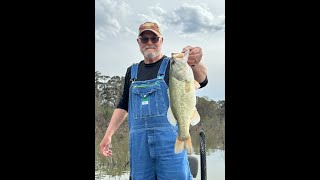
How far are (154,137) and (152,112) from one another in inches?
6.2

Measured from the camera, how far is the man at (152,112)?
2875 millimetres

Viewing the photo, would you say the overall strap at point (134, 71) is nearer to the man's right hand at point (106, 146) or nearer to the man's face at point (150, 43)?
the man's face at point (150, 43)

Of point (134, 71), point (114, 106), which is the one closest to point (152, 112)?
point (134, 71)

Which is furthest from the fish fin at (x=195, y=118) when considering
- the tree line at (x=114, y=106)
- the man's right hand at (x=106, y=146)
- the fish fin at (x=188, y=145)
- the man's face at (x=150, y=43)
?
the man's right hand at (x=106, y=146)

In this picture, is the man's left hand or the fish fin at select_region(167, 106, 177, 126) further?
the man's left hand

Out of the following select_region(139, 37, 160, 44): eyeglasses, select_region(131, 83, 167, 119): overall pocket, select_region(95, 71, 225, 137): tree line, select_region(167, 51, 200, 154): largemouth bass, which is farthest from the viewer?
select_region(95, 71, 225, 137): tree line

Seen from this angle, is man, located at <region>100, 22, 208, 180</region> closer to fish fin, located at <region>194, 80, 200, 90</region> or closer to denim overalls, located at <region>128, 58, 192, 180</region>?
denim overalls, located at <region>128, 58, 192, 180</region>

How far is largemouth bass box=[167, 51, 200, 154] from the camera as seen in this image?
2.78 meters

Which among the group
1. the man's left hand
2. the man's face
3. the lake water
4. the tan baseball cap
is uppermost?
the tan baseball cap

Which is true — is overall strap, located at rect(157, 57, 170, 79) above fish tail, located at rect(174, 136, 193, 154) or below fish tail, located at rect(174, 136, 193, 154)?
above

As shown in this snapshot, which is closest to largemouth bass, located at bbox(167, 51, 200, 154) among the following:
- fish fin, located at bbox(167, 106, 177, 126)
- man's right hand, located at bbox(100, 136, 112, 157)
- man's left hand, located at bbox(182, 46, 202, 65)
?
fish fin, located at bbox(167, 106, 177, 126)

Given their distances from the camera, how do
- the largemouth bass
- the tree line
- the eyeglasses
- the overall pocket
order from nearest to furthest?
1. the largemouth bass
2. the overall pocket
3. the eyeglasses
4. the tree line

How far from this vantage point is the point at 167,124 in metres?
2.86
